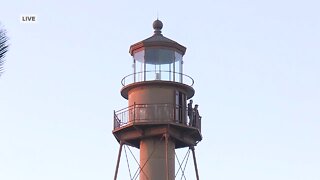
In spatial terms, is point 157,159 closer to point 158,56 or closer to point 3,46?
point 158,56

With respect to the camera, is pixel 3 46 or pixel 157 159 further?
pixel 157 159

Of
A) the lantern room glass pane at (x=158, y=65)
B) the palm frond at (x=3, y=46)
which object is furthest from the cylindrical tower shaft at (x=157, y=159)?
the palm frond at (x=3, y=46)

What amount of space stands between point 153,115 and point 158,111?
36 cm


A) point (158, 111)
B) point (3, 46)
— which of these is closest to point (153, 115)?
point (158, 111)

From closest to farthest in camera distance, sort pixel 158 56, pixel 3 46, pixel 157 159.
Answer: pixel 3 46 < pixel 157 159 < pixel 158 56

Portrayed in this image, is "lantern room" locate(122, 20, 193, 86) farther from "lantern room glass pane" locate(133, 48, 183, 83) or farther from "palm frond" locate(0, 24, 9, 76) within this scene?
"palm frond" locate(0, 24, 9, 76)

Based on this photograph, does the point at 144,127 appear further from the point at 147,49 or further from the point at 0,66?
the point at 0,66

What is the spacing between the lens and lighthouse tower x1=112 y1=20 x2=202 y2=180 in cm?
3375

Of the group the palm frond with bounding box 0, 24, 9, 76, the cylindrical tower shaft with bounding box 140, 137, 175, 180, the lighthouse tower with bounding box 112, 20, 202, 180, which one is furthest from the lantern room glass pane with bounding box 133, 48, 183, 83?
the palm frond with bounding box 0, 24, 9, 76

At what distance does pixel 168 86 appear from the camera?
114ft

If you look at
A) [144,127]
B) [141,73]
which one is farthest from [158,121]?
[141,73]

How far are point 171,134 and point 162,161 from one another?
153cm

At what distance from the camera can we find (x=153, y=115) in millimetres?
34156

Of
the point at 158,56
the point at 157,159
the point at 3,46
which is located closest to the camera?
the point at 3,46
